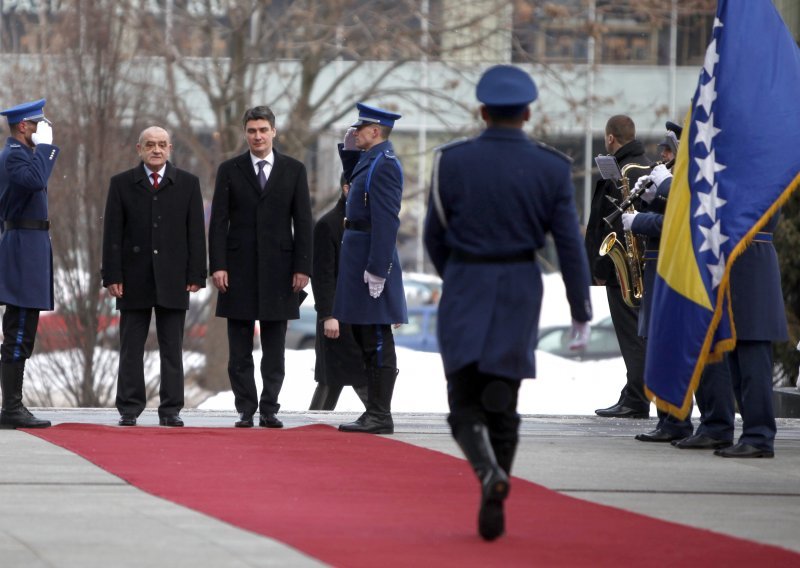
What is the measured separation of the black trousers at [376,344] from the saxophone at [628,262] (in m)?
2.14

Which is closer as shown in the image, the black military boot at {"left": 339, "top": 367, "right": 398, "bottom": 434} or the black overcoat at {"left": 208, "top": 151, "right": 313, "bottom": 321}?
the black military boot at {"left": 339, "top": 367, "right": 398, "bottom": 434}

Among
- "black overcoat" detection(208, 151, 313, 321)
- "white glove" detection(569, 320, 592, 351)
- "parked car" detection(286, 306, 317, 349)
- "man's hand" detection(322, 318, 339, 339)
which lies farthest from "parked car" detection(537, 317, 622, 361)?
"white glove" detection(569, 320, 592, 351)

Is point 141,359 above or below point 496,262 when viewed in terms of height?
below

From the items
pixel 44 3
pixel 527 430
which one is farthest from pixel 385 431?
pixel 44 3

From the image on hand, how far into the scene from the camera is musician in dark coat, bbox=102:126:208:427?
457 inches

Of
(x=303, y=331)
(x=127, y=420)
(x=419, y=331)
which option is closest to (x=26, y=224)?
(x=127, y=420)

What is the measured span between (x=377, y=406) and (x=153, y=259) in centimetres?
169

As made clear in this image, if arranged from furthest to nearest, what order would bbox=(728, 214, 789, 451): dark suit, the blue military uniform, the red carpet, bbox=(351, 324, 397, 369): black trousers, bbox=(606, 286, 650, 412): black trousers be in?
bbox=(606, 286, 650, 412): black trousers < bbox=(351, 324, 397, 369): black trousers < the blue military uniform < bbox=(728, 214, 789, 451): dark suit < the red carpet

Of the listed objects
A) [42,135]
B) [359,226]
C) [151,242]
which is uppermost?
[42,135]

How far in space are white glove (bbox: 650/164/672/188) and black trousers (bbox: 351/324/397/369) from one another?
1.88 m

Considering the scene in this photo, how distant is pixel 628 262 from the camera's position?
12852 mm

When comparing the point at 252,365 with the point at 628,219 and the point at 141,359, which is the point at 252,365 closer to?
the point at 141,359

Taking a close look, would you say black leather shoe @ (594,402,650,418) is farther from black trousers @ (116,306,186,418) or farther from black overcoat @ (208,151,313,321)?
black trousers @ (116,306,186,418)

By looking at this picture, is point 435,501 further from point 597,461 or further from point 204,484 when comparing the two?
point 597,461
